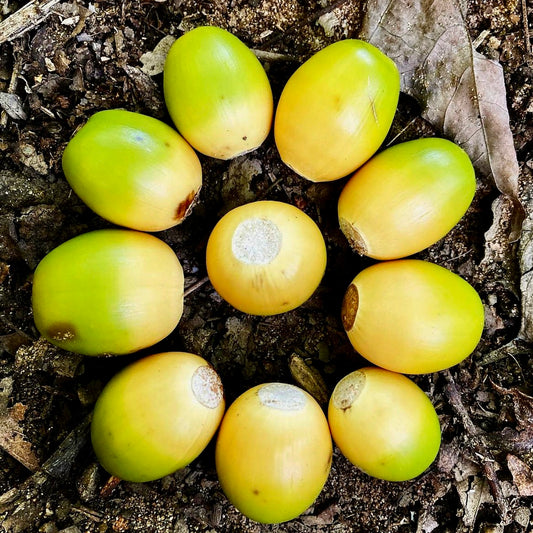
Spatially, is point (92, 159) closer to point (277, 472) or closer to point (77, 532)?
point (277, 472)

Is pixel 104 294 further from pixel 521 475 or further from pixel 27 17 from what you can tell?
pixel 521 475

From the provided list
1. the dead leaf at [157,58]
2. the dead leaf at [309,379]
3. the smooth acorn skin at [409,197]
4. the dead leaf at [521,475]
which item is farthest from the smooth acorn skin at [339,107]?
the dead leaf at [521,475]

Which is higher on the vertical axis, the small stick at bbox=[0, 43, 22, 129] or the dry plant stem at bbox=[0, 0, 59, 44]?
the dry plant stem at bbox=[0, 0, 59, 44]

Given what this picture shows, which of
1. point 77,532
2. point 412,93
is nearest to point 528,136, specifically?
point 412,93

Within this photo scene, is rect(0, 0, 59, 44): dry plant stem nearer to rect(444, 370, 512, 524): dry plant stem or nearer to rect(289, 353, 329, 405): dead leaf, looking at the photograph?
rect(289, 353, 329, 405): dead leaf

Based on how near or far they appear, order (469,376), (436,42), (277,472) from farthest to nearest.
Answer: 1. (469,376)
2. (436,42)
3. (277,472)

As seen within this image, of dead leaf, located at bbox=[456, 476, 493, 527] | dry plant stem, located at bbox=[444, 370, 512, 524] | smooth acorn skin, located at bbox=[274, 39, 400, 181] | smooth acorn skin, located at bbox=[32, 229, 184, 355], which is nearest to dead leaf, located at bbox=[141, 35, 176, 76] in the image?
smooth acorn skin, located at bbox=[274, 39, 400, 181]

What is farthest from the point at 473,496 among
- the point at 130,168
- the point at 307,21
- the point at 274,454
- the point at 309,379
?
the point at 307,21
